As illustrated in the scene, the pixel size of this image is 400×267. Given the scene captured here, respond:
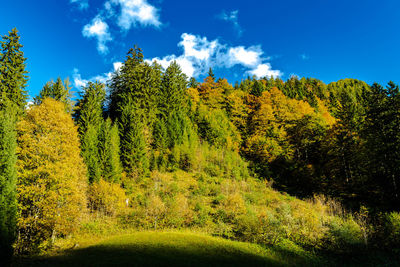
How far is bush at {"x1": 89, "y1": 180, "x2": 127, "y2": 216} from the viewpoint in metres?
24.3

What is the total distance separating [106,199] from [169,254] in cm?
1378

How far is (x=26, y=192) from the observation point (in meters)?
16.8

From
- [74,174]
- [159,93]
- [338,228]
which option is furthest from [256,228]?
[159,93]

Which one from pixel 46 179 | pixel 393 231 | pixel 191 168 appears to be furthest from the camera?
pixel 191 168

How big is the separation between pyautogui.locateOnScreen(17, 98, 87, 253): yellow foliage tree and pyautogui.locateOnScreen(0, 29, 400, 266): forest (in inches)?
4.9

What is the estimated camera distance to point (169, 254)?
45.3 feet

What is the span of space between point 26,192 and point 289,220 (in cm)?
2422

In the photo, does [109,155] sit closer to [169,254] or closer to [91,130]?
[91,130]

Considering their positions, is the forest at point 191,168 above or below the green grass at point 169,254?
above

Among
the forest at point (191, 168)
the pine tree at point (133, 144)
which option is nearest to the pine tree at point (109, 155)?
the forest at point (191, 168)

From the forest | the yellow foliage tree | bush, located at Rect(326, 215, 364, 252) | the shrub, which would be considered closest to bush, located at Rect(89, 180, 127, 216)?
the forest

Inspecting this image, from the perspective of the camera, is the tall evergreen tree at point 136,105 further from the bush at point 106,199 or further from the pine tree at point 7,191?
the pine tree at point 7,191

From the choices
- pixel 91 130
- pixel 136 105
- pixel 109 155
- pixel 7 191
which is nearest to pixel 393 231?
pixel 7 191

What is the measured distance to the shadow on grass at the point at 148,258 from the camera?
1248cm
